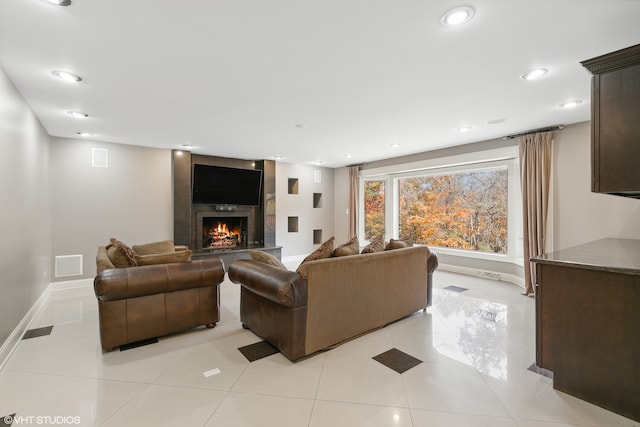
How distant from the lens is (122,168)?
16.4ft

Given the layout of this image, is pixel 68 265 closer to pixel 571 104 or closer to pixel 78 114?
pixel 78 114

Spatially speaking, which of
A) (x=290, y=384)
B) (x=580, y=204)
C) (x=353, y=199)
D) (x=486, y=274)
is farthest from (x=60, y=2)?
(x=353, y=199)

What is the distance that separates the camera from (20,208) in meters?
2.88

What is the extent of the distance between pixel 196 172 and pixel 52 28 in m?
3.91

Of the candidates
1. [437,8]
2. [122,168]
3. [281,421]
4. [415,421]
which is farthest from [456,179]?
[122,168]

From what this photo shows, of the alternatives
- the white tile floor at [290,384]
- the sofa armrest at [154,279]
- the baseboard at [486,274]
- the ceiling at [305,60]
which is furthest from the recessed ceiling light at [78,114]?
the baseboard at [486,274]

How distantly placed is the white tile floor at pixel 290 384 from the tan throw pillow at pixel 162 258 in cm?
73

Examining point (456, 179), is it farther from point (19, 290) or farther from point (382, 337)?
point (19, 290)

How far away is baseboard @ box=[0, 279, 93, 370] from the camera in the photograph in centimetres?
238

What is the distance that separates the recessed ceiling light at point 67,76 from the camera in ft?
8.08

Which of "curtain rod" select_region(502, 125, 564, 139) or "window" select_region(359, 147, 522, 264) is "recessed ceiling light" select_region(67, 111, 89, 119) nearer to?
"window" select_region(359, 147, 522, 264)

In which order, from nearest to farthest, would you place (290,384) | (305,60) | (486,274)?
(290,384) → (305,60) → (486,274)

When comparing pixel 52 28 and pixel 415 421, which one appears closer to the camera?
pixel 415 421

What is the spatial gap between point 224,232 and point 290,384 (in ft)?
15.8
